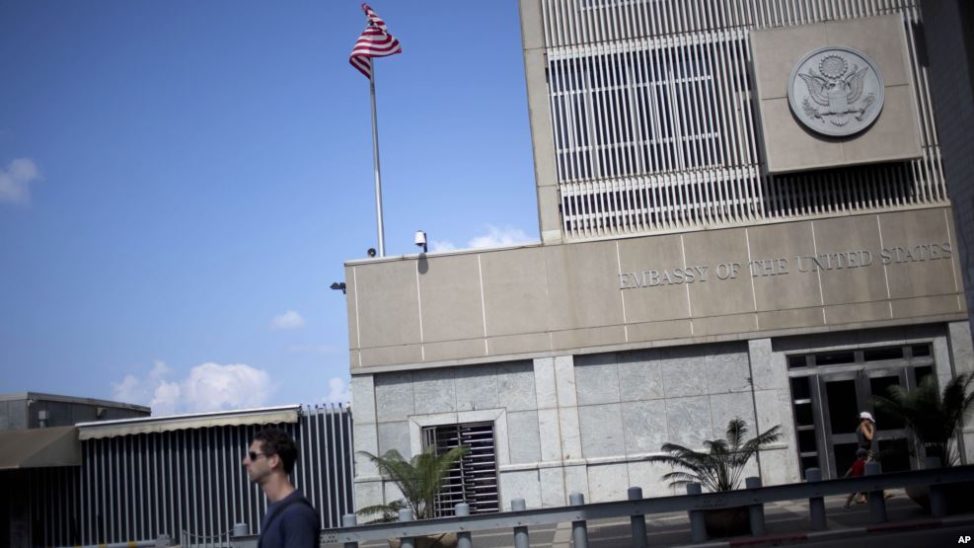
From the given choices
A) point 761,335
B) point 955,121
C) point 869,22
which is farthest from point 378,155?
point 955,121

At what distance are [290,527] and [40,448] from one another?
1781 cm

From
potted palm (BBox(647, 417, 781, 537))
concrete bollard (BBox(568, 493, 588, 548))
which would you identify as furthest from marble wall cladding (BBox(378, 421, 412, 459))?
concrete bollard (BBox(568, 493, 588, 548))

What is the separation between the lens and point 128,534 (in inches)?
843

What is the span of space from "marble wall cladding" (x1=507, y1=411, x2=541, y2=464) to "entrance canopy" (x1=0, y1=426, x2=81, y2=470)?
9652 mm

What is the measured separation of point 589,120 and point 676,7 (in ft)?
10.9

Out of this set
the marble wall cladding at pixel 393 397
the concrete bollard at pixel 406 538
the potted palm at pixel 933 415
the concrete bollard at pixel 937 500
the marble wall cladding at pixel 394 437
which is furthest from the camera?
the marble wall cladding at pixel 393 397

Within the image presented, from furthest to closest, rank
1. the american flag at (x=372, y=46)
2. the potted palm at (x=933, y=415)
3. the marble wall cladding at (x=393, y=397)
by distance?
the american flag at (x=372, y=46) → the marble wall cladding at (x=393, y=397) → the potted palm at (x=933, y=415)

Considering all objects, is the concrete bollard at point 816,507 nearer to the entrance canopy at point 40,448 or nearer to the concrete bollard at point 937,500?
the concrete bollard at point 937,500

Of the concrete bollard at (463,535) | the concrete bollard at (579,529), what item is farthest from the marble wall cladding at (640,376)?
the concrete bollard at (463,535)

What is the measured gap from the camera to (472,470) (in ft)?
69.9

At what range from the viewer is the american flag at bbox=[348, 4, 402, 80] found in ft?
79.9

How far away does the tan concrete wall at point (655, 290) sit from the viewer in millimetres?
20703

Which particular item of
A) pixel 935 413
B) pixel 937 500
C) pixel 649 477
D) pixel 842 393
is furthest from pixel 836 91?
pixel 937 500

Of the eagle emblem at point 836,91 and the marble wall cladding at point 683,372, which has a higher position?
the eagle emblem at point 836,91
